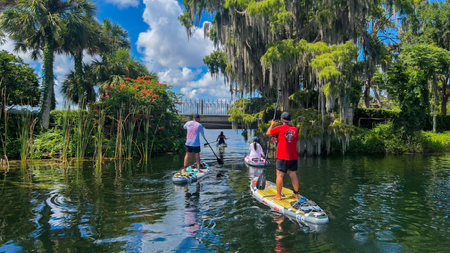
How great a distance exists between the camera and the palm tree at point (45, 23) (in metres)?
19.2

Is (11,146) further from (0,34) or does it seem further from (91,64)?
(91,64)

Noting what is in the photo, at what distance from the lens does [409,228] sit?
561 centimetres

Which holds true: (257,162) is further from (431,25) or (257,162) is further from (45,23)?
(431,25)

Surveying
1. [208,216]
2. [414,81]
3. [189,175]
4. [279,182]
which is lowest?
[208,216]

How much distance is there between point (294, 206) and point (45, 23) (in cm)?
2092

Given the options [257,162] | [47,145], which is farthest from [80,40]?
[257,162]

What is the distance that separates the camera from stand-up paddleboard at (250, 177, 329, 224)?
5.85 meters

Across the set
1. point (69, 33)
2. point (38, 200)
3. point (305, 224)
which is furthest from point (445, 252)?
point (69, 33)

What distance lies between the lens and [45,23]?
65.7 ft

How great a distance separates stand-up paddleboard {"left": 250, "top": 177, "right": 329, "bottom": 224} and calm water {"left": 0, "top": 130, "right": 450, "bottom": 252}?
17 centimetres

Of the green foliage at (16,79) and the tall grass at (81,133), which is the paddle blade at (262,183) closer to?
the tall grass at (81,133)

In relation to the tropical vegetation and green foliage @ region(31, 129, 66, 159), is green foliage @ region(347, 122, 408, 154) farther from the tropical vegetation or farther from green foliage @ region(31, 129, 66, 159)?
green foliage @ region(31, 129, 66, 159)

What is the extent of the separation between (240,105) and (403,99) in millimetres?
11514

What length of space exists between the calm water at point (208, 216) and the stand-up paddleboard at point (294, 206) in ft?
0.57
